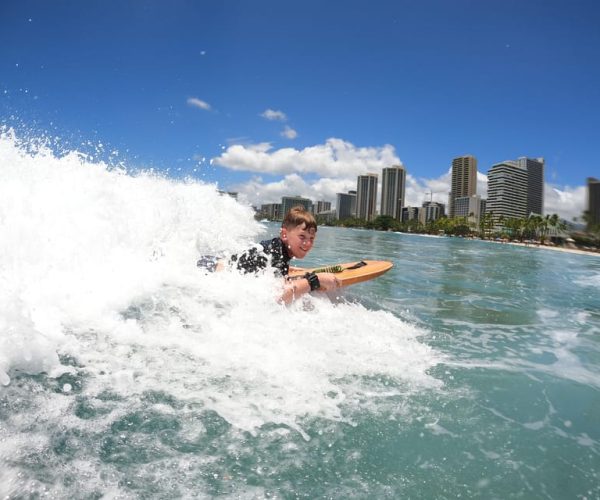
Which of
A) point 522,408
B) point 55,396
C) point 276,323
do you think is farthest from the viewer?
point 276,323

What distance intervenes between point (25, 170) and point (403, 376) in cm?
550

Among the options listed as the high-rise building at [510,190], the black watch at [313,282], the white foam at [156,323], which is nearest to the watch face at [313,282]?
the black watch at [313,282]

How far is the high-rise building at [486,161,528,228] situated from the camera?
14400cm

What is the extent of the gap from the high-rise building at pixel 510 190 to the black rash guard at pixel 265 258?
521ft

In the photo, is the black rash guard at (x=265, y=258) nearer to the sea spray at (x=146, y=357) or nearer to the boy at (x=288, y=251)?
the boy at (x=288, y=251)

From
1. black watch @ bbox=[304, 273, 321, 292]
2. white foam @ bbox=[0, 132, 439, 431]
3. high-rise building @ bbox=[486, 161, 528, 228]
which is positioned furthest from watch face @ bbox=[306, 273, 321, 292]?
high-rise building @ bbox=[486, 161, 528, 228]

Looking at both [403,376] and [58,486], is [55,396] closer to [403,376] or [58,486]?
[58,486]

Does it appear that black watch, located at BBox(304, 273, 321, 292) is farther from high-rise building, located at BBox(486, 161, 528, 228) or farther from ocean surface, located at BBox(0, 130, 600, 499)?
high-rise building, located at BBox(486, 161, 528, 228)

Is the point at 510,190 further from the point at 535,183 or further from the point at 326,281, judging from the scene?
the point at 326,281

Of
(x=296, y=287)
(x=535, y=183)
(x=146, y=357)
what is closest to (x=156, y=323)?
(x=146, y=357)

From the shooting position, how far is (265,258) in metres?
4.83

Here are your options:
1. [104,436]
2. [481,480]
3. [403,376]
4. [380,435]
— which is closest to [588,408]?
[403,376]

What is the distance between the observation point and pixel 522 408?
299 centimetres

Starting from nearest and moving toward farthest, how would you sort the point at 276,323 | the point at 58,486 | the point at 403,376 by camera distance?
1. the point at 58,486
2. the point at 403,376
3. the point at 276,323
